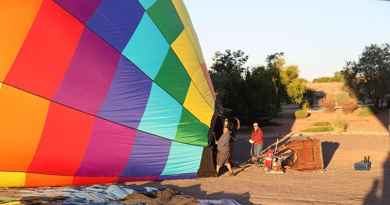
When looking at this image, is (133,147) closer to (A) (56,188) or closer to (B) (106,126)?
(B) (106,126)

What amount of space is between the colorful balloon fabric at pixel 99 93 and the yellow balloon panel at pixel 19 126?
0.04 ft

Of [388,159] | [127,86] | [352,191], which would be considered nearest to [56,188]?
[127,86]

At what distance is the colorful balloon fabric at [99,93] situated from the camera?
798 centimetres

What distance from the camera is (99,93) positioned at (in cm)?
870

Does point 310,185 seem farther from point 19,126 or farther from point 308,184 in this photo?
point 19,126

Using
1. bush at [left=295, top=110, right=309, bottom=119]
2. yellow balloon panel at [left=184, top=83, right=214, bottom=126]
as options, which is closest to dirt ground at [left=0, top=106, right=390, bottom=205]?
yellow balloon panel at [left=184, top=83, right=214, bottom=126]

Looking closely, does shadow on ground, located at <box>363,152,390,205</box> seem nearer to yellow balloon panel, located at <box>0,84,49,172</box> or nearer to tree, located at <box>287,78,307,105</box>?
yellow balloon panel, located at <box>0,84,49,172</box>

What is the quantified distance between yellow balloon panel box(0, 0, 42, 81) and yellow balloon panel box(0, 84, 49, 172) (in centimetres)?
32

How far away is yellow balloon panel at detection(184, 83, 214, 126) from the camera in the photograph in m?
10.0

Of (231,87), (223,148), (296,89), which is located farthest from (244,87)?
(223,148)

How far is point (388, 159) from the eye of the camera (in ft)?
49.1

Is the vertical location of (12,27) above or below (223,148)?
above

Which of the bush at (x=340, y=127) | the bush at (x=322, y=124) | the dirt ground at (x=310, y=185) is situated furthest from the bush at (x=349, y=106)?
the dirt ground at (x=310, y=185)

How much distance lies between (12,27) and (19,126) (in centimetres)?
128
